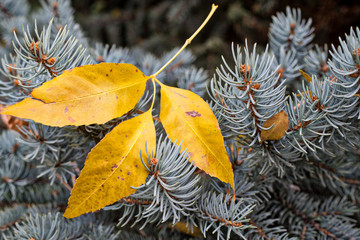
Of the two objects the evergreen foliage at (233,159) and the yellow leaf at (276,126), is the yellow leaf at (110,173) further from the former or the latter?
the yellow leaf at (276,126)

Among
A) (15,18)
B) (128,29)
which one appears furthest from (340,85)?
(128,29)

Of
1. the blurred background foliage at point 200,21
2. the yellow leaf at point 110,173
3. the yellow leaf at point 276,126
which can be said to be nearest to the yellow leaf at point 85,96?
the yellow leaf at point 110,173

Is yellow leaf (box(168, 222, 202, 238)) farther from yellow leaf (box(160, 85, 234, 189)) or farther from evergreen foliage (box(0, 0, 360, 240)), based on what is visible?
yellow leaf (box(160, 85, 234, 189))

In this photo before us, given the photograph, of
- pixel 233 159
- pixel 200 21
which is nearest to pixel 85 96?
pixel 233 159

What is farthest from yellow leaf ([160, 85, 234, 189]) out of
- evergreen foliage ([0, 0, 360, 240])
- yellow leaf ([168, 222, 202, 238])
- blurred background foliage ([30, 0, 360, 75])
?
blurred background foliage ([30, 0, 360, 75])

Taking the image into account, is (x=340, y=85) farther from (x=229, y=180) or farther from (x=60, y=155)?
(x=60, y=155)
